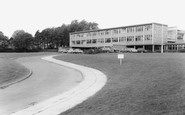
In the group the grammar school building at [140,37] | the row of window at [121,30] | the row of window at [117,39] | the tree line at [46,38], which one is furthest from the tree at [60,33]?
the grammar school building at [140,37]

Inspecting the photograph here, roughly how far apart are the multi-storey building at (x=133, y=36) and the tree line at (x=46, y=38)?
72.0 feet

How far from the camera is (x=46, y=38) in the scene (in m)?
107

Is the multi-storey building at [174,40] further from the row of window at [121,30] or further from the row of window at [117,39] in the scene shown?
the row of window at [121,30]

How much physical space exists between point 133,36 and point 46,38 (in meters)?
55.3

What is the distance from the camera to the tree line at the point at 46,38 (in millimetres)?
99250

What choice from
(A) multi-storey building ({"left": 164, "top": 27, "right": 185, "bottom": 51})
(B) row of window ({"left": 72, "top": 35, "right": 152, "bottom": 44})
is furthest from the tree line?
(A) multi-storey building ({"left": 164, "top": 27, "right": 185, "bottom": 51})

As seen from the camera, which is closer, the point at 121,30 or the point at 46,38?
the point at 121,30

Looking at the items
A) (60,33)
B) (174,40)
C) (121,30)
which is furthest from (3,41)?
(174,40)

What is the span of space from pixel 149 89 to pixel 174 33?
6855 centimetres

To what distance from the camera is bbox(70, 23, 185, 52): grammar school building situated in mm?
60531

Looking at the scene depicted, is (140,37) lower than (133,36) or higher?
lower

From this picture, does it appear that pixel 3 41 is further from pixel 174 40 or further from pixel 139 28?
pixel 174 40

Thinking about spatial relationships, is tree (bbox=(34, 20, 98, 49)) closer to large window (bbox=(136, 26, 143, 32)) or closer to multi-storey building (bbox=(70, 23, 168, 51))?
multi-storey building (bbox=(70, 23, 168, 51))

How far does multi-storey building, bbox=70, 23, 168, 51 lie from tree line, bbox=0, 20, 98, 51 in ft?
72.0
